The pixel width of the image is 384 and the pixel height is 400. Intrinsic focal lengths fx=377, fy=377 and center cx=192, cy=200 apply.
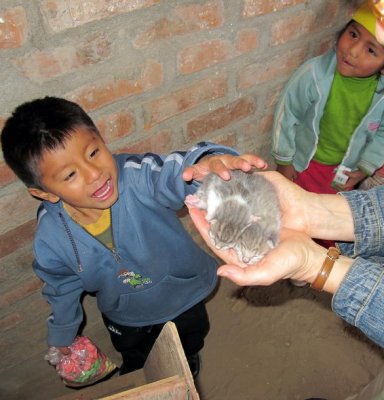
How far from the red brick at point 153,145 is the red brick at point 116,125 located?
0.23 feet

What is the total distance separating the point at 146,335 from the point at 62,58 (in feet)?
4.17

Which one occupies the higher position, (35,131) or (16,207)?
(35,131)

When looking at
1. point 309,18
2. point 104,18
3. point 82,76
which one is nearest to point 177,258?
point 82,76

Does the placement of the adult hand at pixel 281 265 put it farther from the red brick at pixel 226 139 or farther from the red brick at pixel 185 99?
the red brick at pixel 226 139

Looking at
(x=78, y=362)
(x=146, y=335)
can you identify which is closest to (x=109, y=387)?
(x=78, y=362)

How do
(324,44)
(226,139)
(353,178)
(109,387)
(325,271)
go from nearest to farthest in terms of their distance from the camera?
1. (325,271)
2. (109,387)
3. (226,139)
4. (324,44)
5. (353,178)

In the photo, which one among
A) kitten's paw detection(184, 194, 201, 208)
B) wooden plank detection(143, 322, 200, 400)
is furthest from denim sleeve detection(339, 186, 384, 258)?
wooden plank detection(143, 322, 200, 400)

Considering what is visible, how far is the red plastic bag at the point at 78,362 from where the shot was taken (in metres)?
1.61

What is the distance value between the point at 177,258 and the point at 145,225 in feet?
0.74

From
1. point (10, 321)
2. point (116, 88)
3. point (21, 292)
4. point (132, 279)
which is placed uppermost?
point (116, 88)

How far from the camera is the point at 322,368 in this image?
2127 mm

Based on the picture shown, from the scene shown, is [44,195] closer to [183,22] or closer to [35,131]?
[35,131]

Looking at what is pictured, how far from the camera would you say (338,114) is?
2.08 m

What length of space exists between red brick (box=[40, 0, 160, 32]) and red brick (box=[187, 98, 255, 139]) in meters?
0.63
